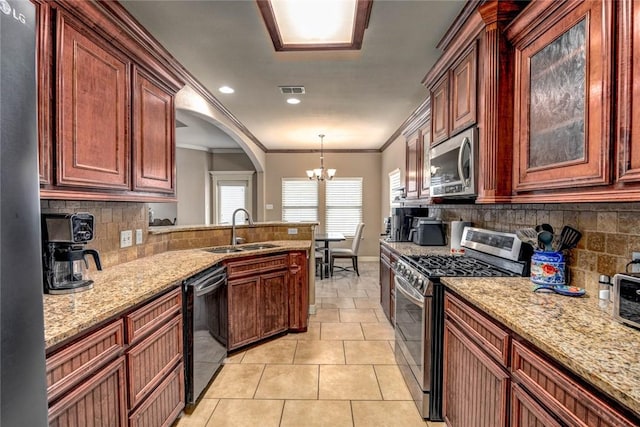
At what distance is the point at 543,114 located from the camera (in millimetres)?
1565

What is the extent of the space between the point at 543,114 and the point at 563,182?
393 mm

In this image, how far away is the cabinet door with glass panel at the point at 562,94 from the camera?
3.99 ft

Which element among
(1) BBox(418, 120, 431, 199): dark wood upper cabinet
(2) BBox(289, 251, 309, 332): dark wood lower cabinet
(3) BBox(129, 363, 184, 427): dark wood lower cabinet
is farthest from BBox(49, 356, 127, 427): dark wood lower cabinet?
(1) BBox(418, 120, 431, 199): dark wood upper cabinet

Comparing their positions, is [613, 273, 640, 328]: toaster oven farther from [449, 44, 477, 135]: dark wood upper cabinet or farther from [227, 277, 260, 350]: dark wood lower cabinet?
[227, 277, 260, 350]: dark wood lower cabinet

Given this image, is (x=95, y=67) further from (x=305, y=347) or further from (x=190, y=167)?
(x=190, y=167)

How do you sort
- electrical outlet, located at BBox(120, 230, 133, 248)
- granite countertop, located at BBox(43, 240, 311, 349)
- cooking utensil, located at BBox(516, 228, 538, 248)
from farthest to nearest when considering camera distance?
electrical outlet, located at BBox(120, 230, 133, 248)
cooking utensil, located at BBox(516, 228, 538, 248)
granite countertop, located at BBox(43, 240, 311, 349)

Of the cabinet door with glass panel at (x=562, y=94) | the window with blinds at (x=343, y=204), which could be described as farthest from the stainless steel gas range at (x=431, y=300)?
the window with blinds at (x=343, y=204)

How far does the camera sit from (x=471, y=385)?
5.15ft

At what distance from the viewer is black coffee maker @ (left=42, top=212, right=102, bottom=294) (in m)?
1.54

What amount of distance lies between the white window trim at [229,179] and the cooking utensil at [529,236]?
663 cm

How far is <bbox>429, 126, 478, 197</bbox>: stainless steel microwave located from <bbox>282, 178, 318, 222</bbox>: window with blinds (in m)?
5.14

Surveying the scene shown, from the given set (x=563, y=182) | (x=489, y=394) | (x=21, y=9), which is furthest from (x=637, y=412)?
(x=21, y=9)

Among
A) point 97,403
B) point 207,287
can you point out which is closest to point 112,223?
point 207,287

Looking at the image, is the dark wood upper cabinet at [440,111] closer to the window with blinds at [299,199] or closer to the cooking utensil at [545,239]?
Answer: the cooking utensil at [545,239]
